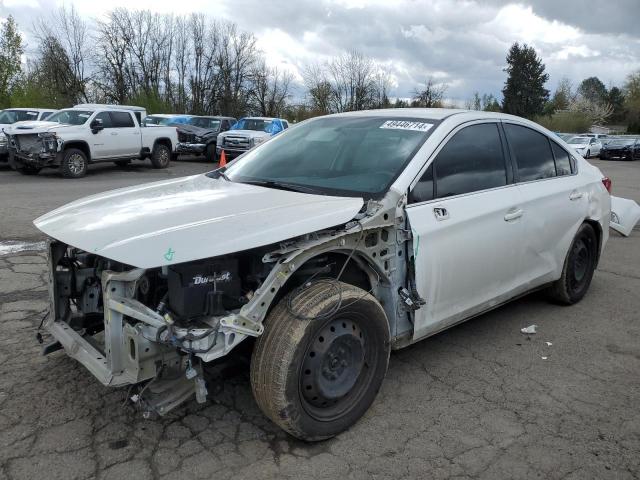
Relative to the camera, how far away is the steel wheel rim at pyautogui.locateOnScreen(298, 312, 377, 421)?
110 inches

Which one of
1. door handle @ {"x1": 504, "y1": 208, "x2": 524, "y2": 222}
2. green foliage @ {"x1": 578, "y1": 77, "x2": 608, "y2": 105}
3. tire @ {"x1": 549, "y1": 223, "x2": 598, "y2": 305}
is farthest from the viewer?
green foliage @ {"x1": 578, "y1": 77, "x2": 608, "y2": 105}

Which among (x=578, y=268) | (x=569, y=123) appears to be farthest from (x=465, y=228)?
(x=569, y=123)

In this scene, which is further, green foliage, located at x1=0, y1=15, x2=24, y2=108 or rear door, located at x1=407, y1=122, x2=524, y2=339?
green foliage, located at x1=0, y1=15, x2=24, y2=108

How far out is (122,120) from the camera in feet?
55.7

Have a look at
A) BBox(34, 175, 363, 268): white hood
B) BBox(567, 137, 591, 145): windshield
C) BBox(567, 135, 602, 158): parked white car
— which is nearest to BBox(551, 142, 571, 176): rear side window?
BBox(34, 175, 363, 268): white hood

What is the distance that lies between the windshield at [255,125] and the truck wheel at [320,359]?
63.8 ft

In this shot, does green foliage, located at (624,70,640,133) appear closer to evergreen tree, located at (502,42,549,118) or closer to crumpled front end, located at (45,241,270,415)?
evergreen tree, located at (502,42,549,118)

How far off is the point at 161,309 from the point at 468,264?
200cm

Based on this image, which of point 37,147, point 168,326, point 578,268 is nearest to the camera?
point 168,326

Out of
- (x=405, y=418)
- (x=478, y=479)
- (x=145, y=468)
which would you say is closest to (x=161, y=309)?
(x=145, y=468)

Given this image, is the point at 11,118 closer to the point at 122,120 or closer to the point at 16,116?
the point at 16,116

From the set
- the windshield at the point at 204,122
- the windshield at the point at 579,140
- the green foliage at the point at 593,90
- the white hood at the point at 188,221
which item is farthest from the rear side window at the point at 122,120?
the green foliage at the point at 593,90

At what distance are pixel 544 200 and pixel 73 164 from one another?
1407 centimetres

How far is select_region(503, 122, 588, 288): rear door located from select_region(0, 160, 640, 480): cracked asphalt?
602mm
